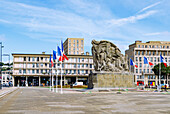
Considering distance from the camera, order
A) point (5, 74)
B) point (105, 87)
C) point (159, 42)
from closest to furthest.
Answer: point (105, 87) < point (159, 42) < point (5, 74)

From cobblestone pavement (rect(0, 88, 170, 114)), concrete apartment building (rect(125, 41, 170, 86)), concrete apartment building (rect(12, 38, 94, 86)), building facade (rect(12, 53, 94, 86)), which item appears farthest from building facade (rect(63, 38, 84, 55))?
cobblestone pavement (rect(0, 88, 170, 114))

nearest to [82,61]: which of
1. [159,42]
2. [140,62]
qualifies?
[140,62]

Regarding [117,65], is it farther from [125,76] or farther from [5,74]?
[5,74]

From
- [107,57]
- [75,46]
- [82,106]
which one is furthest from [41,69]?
[82,106]

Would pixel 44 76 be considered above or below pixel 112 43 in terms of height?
below

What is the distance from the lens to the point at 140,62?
362 ft

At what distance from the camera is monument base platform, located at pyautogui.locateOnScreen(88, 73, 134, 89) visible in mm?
47219

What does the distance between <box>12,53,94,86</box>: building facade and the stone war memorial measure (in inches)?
2226

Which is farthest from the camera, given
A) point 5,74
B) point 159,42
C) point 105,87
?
point 5,74

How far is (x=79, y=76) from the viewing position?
110m

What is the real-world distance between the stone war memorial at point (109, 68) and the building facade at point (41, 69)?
5653cm

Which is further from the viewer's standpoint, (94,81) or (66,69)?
(66,69)

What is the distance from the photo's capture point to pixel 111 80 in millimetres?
48000

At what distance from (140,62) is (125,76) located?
208ft
